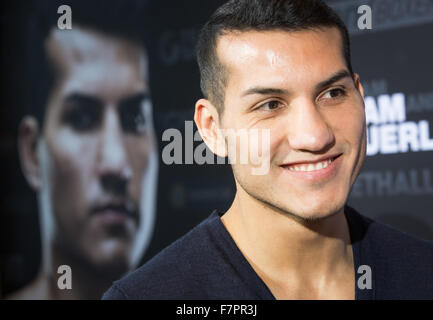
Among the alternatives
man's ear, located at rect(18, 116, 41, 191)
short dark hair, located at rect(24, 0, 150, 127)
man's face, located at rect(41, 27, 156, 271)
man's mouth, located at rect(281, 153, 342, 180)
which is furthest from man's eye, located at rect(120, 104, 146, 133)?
man's mouth, located at rect(281, 153, 342, 180)

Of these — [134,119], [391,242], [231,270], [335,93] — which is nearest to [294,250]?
[231,270]

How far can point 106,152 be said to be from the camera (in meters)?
3.20

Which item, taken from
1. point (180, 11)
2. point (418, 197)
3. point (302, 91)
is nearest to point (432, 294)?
point (302, 91)

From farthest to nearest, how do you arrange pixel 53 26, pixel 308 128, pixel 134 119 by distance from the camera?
pixel 53 26, pixel 134 119, pixel 308 128

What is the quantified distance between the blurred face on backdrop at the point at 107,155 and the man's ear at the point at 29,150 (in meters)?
0.20

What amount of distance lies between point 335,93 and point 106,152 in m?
2.14

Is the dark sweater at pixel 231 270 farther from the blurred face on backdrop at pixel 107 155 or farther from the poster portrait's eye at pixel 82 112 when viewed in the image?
the poster portrait's eye at pixel 82 112

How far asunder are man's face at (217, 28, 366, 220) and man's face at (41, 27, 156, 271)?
194 cm

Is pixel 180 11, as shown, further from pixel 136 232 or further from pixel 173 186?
pixel 136 232

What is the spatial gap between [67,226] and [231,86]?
2225 mm

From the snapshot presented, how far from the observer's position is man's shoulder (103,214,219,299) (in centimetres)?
132

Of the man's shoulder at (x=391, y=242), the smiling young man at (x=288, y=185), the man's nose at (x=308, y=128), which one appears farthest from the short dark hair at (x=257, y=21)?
the man's shoulder at (x=391, y=242)

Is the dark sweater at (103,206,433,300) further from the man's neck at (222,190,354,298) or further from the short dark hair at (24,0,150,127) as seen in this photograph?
the short dark hair at (24,0,150,127)

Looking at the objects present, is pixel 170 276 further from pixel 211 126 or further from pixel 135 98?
pixel 135 98
